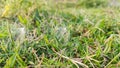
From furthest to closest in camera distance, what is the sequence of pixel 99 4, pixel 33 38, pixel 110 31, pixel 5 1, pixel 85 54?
pixel 99 4
pixel 5 1
pixel 110 31
pixel 33 38
pixel 85 54

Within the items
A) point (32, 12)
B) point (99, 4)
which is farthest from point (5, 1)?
point (99, 4)

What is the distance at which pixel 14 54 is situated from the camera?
4.53 ft

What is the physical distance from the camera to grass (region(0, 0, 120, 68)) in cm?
141

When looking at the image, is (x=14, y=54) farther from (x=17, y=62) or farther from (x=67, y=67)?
(x=67, y=67)

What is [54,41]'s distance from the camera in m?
1.56

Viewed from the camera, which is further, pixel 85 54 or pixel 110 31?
pixel 110 31

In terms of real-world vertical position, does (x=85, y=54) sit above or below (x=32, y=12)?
below

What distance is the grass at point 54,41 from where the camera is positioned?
1411mm

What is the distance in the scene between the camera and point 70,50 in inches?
60.0

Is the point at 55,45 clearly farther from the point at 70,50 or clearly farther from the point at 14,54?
the point at 14,54

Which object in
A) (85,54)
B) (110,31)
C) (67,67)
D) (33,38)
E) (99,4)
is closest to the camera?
(67,67)

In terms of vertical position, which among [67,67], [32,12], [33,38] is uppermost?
[32,12]

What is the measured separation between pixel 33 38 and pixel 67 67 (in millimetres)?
340

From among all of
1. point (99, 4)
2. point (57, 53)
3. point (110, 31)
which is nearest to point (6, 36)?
point (57, 53)
